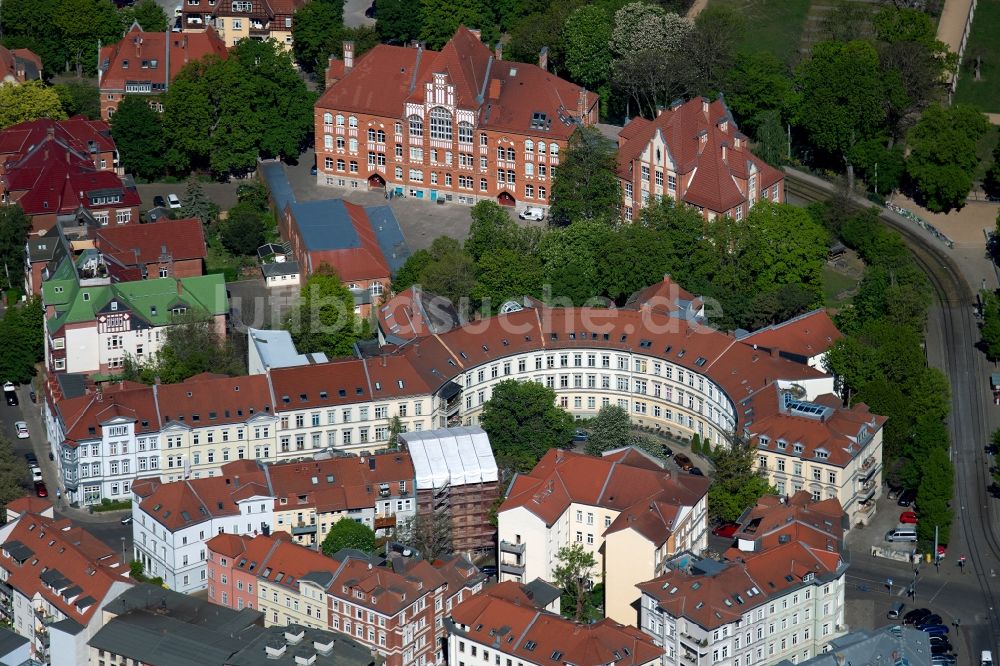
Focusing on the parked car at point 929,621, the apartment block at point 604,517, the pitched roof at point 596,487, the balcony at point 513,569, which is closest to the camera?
the parked car at point 929,621

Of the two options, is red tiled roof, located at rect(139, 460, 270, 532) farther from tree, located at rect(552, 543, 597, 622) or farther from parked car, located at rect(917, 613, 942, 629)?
parked car, located at rect(917, 613, 942, 629)

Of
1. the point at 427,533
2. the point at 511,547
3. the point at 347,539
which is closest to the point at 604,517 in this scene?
the point at 511,547

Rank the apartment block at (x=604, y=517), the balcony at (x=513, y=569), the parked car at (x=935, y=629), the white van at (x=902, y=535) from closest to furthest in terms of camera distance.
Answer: the parked car at (x=935, y=629) → the apartment block at (x=604, y=517) → the balcony at (x=513, y=569) → the white van at (x=902, y=535)

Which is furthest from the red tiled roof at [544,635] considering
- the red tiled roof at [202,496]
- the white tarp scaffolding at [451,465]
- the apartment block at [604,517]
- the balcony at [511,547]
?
the red tiled roof at [202,496]

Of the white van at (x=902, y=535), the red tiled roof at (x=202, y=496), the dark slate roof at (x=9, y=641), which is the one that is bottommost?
the dark slate roof at (x=9, y=641)

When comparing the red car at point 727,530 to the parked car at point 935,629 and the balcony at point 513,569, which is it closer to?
the balcony at point 513,569

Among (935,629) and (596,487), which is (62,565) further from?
(935,629)

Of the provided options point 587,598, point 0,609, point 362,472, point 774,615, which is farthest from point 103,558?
point 774,615
